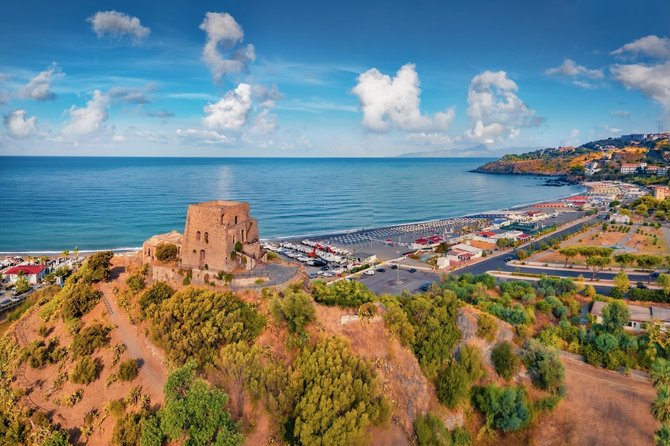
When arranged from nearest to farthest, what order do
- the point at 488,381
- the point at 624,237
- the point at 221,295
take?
1. the point at 221,295
2. the point at 488,381
3. the point at 624,237

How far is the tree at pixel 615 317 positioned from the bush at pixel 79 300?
4399 centimetres

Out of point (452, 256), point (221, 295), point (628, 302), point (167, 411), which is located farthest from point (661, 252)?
point (167, 411)

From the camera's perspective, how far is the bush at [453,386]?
2916cm

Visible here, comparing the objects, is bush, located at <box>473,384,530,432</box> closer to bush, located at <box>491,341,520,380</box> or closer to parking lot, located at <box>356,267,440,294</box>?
bush, located at <box>491,341,520,380</box>

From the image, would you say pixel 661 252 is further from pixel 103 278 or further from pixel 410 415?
pixel 103 278

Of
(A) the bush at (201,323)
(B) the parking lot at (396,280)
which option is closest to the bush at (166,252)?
(A) the bush at (201,323)

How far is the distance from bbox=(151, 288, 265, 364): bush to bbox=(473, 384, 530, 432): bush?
1645 centimetres

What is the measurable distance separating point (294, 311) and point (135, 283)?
1469 centimetres

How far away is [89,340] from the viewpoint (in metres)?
29.8

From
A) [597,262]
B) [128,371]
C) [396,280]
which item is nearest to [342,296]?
[128,371]

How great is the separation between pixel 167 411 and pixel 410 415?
14.8 metres

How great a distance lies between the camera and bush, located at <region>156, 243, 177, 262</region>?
36.1 m

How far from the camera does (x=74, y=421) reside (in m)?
25.5

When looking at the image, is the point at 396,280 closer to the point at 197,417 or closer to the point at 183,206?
the point at 197,417
